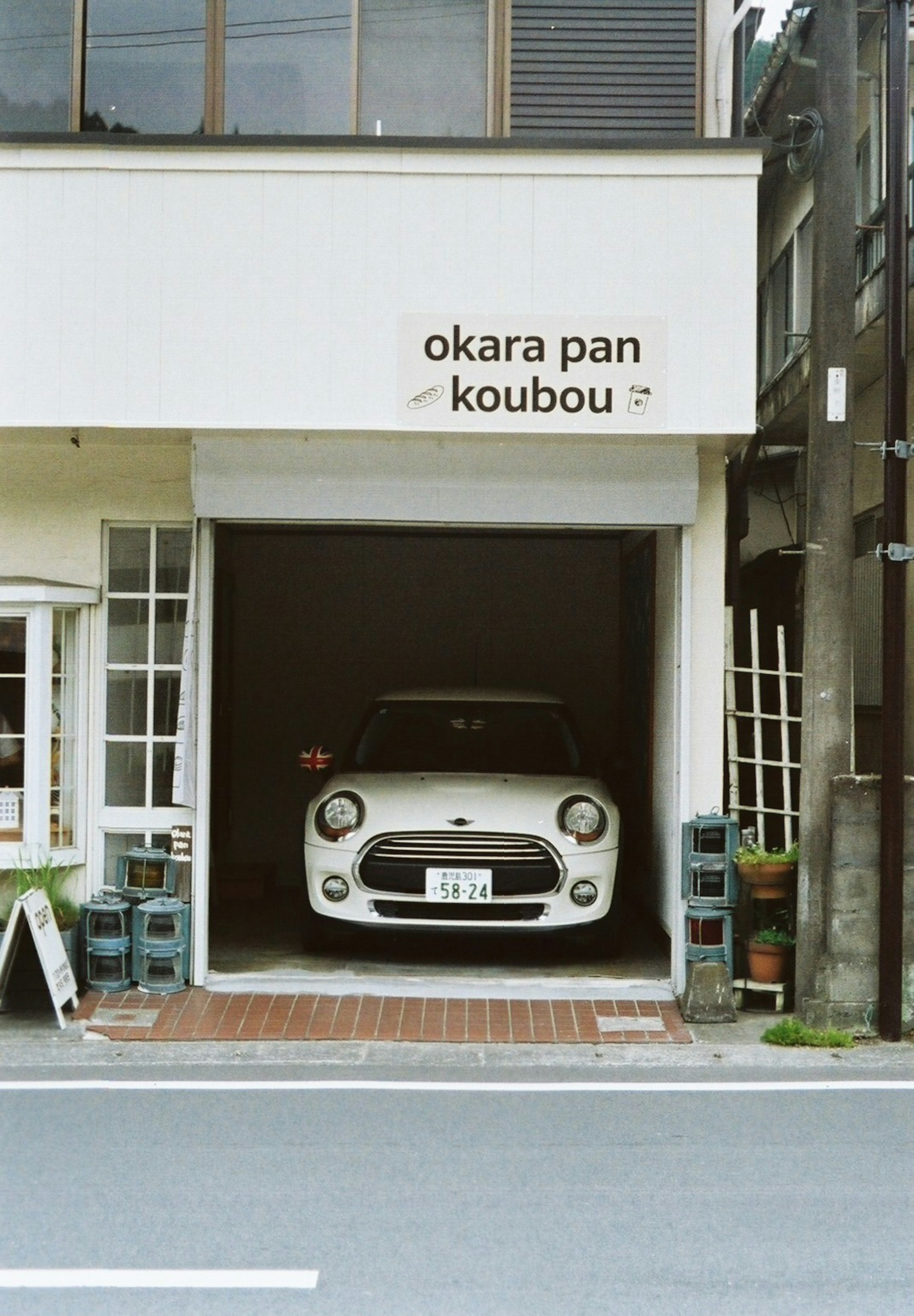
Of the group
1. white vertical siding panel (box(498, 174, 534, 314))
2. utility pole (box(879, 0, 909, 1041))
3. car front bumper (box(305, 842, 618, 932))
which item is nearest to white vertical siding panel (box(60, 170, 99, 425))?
white vertical siding panel (box(498, 174, 534, 314))

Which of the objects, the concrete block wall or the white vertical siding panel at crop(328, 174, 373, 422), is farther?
the white vertical siding panel at crop(328, 174, 373, 422)

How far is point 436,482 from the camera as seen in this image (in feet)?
26.8

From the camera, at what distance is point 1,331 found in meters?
7.90

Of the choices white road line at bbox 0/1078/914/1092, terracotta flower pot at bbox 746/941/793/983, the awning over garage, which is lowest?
white road line at bbox 0/1078/914/1092

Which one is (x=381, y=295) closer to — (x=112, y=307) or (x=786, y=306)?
(x=112, y=307)

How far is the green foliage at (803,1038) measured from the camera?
7.32 metres

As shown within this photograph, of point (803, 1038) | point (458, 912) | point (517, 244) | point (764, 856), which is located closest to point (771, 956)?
point (764, 856)

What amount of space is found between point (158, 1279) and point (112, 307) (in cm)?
533

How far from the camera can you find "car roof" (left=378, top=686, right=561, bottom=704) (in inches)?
391

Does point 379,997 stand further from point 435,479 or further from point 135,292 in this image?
point 135,292

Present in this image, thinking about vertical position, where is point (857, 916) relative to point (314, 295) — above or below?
below

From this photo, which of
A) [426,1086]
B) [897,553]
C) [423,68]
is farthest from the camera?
[423,68]

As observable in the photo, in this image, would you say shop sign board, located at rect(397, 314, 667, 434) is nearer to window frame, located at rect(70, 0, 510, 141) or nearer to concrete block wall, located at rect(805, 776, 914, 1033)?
window frame, located at rect(70, 0, 510, 141)

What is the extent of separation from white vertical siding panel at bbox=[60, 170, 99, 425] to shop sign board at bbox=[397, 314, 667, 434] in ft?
5.71
